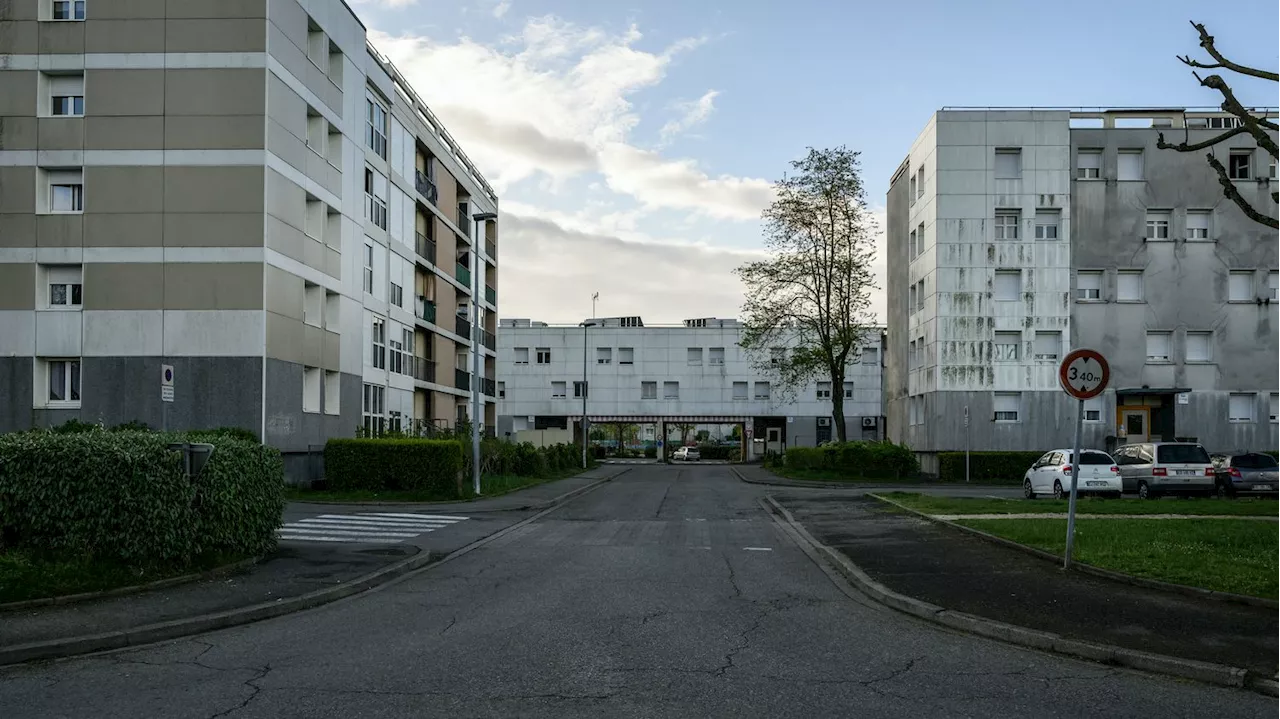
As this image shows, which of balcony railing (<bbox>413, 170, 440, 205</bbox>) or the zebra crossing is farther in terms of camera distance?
balcony railing (<bbox>413, 170, 440, 205</bbox>)

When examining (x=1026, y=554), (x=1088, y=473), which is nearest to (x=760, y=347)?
(x=1088, y=473)

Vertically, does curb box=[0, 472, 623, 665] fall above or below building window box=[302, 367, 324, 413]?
below

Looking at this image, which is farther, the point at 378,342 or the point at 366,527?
the point at 378,342

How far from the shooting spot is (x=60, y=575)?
432 inches

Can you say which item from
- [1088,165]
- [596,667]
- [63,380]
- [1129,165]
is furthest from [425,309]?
[596,667]

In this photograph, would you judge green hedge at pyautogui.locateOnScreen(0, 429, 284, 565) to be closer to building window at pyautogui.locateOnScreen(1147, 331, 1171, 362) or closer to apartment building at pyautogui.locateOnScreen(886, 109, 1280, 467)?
apartment building at pyautogui.locateOnScreen(886, 109, 1280, 467)

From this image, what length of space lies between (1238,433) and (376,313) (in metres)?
35.2

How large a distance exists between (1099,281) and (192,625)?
4371cm

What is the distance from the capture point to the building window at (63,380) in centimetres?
2959

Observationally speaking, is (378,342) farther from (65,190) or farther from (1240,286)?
(1240,286)

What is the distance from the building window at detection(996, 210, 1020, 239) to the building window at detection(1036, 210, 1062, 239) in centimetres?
89

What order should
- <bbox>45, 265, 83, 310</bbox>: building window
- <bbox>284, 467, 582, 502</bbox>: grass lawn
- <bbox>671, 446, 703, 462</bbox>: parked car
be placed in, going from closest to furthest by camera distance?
<bbox>284, 467, 582, 502</bbox>: grass lawn < <bbox>45, 265, 83, 310</bbox>: building window < <bbox>671, 446, 703, 462</bbox>: parked car

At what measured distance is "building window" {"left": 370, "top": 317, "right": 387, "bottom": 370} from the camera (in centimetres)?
3966

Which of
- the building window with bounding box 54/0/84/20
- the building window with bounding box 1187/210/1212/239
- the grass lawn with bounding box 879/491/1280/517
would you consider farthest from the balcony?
the building window with bounding box 1187/210/1212/239
